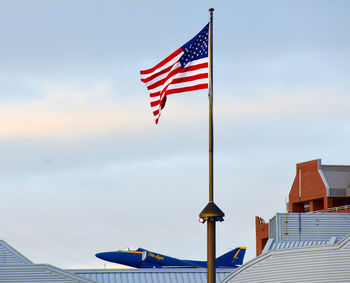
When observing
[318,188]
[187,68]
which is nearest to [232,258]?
[318,188]

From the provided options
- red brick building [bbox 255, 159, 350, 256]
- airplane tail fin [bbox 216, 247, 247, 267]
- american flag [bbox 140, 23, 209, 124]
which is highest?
red brick building [bbox 255, 159, 350, 256]

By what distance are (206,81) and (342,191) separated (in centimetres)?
6978

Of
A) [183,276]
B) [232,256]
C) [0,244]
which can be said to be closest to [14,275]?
[0,244]

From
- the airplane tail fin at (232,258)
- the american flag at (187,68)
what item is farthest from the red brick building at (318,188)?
the american flag at (187,68)

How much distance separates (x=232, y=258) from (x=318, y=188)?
17201mm

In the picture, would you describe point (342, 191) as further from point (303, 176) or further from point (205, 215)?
point (205, 215)

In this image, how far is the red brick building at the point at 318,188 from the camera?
94.8 metres

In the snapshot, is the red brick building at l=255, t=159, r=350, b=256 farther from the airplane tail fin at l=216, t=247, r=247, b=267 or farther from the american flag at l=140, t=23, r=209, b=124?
the american flag at l=140, t=23, r=209, b=124

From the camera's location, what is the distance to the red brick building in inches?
3733

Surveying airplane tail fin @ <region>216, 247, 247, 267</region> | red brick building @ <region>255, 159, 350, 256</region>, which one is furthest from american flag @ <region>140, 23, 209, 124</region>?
airplane tail fin @ <region>216, 247, 247, 267</region>

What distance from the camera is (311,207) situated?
9812cm

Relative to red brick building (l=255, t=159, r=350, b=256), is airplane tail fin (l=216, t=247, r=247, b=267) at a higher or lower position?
lower

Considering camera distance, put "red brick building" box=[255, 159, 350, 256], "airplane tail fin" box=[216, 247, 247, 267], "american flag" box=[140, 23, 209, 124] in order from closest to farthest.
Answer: "american flag" box=[140, 23, 209, 124] → "red brick building" box=[255, 159, 350, 256] → "airplane tail fin" box=[216, 247, 247, 267]

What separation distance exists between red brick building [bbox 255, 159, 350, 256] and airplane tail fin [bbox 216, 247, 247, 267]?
1059 cm
